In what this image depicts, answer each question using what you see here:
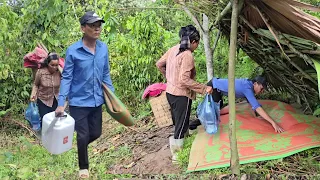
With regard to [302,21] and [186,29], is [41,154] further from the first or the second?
[302,21]

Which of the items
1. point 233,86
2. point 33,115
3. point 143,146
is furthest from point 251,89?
point 33,115

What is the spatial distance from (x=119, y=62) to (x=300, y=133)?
427 centimetres

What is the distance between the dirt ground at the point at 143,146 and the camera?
4.89 m

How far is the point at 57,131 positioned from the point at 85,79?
576 mm

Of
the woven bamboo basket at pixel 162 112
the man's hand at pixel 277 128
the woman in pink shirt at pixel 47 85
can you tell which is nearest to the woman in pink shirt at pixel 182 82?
the man's hand at pixel 277 128

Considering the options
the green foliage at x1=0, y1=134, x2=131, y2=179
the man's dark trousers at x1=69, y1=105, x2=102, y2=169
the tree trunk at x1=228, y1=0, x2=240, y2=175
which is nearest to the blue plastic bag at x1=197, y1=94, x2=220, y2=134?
the tree trunk at x1=228, y1=0, x2=240, y2=175

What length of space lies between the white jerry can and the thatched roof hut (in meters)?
1.89

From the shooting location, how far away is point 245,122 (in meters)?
4.97

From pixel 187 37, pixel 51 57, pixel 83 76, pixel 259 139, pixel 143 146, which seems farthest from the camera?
pixel 143 146

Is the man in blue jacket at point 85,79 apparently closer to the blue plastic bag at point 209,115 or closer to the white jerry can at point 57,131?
the white jerry can at point 57,131

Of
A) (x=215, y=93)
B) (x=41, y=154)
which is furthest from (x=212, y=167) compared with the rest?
(x=41, y=154)

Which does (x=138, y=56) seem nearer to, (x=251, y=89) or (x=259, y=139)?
(x=251, y=89)

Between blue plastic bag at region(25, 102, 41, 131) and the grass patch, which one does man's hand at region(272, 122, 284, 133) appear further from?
blue plastic bag at region(25, 102, 41, 131)

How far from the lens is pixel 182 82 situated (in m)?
4.67
